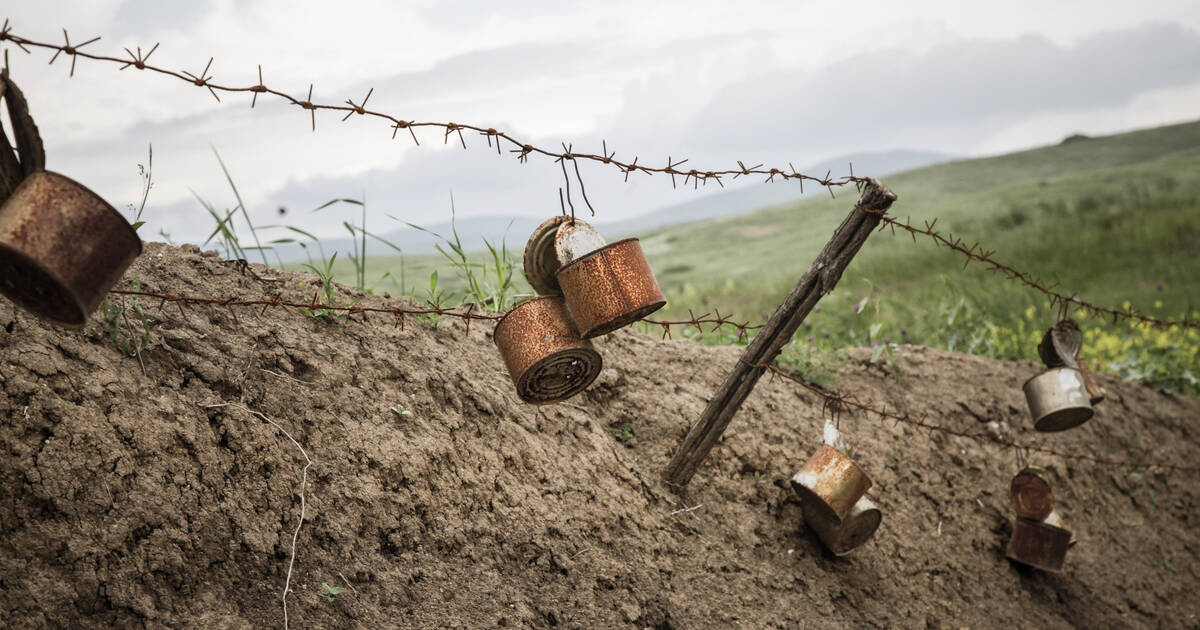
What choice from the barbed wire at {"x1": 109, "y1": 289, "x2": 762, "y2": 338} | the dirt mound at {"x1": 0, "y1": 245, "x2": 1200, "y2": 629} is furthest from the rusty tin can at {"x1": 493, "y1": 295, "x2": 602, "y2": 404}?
the dirt mound at {"x1": 0, "y1": 245, "x2": 1200, "y2": 629}

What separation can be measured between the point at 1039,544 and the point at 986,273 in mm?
6707

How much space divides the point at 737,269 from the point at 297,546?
39.5ft

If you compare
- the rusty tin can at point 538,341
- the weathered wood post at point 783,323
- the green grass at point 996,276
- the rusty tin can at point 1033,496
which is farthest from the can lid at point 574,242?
the rusty tin can at point 1033,496

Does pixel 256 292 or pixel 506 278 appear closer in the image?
pixel 256 292

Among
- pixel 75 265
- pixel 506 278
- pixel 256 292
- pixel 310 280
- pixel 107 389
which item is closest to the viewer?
pixel 75 265

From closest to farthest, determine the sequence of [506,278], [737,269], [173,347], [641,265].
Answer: [641,265] < [173,347] < [506,278] < [737,269]

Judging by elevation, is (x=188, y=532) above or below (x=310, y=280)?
below

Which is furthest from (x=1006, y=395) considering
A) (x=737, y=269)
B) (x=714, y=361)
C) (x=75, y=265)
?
(x=737, y=269)

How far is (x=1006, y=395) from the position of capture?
491 centimetres

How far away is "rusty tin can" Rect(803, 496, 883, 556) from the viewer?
319cm

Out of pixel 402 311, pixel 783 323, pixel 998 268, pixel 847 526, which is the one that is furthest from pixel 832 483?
pixel 402 311

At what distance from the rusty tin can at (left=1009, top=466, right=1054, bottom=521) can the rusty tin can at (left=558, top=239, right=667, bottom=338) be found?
2701 mm

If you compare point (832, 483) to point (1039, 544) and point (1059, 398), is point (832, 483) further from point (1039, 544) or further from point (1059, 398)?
point (1039, 544)

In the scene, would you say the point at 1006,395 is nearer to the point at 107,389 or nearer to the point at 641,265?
the point at 641,265
